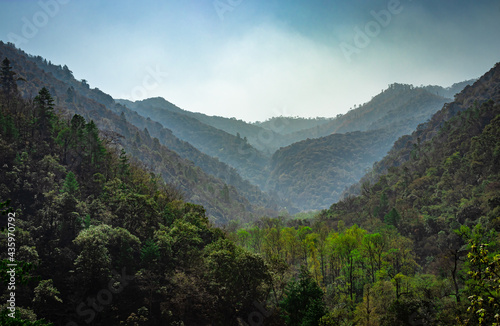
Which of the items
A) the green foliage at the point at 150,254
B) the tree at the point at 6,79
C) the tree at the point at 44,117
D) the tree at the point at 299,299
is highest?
the tree at the point at 6,79

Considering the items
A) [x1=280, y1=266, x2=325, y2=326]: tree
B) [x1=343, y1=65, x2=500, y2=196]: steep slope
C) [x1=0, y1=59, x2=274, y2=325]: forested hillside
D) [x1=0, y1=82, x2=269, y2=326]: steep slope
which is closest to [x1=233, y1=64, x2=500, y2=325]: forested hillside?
[x1=280, y1=266, x2=325, y2=326]: tree

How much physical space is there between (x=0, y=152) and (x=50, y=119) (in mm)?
17227

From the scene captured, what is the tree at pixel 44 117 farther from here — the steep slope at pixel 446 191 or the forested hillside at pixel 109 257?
the steep slope at pixel 446 191

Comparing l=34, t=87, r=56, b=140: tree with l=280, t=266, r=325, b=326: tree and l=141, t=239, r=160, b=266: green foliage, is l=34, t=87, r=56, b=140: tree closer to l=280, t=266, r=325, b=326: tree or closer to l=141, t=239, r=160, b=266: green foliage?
l=141, t=239, r=160, b=266: green foliage

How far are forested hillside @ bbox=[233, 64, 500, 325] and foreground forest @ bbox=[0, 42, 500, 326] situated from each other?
10.6 inches

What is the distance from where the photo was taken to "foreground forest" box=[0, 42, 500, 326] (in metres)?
31.8

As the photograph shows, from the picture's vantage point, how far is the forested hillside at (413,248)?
27.8 meters

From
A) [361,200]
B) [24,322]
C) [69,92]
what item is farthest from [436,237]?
[69,92]

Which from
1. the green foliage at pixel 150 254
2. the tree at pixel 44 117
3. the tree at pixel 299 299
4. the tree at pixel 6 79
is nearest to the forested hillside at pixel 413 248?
the tree at pixel 299 299

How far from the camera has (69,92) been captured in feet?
636

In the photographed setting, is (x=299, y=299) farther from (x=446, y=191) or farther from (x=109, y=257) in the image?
(x=446, y=191)

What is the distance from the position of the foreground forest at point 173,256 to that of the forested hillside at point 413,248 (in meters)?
0.27

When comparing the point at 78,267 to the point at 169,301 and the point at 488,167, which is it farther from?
the point at 488,167

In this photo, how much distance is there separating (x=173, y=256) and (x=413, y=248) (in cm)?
5425
